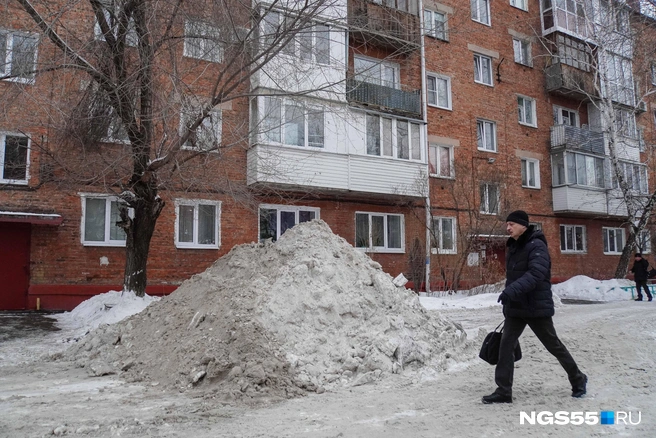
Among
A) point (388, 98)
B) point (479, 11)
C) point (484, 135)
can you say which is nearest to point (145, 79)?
point (388, 98)

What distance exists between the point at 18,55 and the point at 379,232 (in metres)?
11.7

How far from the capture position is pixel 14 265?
12.0 m

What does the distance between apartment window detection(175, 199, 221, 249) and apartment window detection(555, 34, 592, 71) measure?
1669 cm

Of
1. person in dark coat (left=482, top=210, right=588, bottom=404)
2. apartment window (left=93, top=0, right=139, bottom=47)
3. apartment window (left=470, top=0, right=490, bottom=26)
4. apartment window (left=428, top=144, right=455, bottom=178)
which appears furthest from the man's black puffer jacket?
apartment window (left=470, top=0, right=490, bottom=26)

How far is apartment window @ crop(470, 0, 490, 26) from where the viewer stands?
68.2 feet

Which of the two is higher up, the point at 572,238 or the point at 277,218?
the point at 277,218

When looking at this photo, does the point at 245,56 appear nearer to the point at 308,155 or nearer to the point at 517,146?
the point at 308,155

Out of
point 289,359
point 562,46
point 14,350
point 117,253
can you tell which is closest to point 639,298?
point 562,46

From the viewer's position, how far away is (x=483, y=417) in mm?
4074

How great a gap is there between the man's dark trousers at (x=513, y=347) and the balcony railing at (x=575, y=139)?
1945cm

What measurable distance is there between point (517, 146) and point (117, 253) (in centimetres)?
1622

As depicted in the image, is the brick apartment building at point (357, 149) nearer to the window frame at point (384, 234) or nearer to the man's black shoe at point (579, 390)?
the window frame at point (384, 234)

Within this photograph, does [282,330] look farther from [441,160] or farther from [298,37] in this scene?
[441,160]

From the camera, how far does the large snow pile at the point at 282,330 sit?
523 cm
